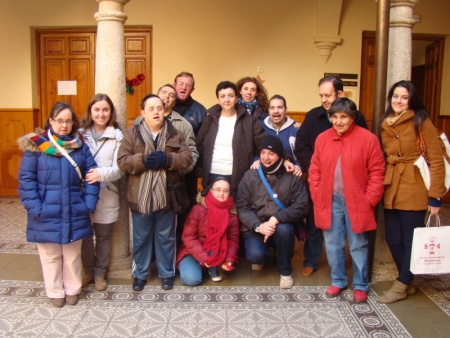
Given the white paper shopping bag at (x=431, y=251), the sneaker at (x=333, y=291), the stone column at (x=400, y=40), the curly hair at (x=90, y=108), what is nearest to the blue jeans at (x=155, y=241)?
the curly hair at (x=90, y=108)

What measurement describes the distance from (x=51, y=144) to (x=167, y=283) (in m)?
1.44

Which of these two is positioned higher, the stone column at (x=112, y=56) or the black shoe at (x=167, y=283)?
the stone column at (x=112, y=56)

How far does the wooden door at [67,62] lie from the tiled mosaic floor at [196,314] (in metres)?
3.90

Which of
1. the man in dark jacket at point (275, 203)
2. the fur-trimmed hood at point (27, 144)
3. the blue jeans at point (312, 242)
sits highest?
the fur-trimmed hood at point (27, 144)

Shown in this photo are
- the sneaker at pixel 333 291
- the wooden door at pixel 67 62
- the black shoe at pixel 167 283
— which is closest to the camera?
the sneaker at pixel 333 291

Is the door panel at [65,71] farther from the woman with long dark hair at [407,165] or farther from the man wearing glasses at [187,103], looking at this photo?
the woman with long dark hair at [407,165]

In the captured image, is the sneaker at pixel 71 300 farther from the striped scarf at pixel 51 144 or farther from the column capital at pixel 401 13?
the column capital at pixel 401 13

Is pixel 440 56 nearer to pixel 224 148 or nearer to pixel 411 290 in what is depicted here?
pixel 411 290

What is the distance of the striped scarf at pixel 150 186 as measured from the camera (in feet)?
11.9

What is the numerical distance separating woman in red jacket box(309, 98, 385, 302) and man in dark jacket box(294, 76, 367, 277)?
28cm

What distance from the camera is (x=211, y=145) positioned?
4062 millimetres

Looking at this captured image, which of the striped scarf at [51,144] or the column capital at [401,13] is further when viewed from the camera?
the column capital at [401,13]

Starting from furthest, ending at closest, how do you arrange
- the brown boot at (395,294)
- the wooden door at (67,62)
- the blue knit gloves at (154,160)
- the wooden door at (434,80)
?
the wooden door at (434,80)
the wooden door at (67,62)
the brown boot at (395,294)
the blue knit gloves at (154,160)

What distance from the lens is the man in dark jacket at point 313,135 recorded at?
12.4 feet
